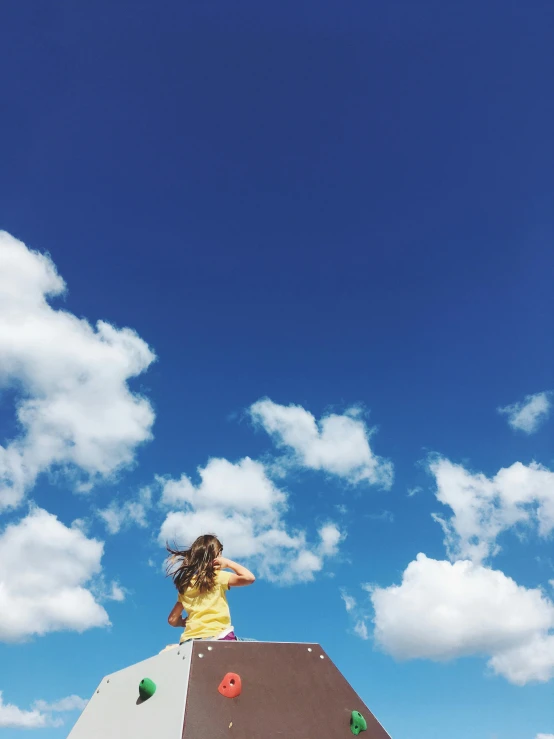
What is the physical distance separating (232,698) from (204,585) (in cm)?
182

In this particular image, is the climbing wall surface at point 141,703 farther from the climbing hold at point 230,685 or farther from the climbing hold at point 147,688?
the climbing hold at point 230,685

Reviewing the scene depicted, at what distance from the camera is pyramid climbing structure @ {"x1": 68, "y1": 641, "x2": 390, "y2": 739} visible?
5.13 meters

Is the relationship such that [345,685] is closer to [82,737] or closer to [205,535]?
[205,535]

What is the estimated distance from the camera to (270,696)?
5617 mm

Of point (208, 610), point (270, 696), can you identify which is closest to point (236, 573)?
point (208, 610)

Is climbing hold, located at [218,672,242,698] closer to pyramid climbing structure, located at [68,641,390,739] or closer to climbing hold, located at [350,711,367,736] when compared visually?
pyramid climbing structure, located at [68,641,390,739]

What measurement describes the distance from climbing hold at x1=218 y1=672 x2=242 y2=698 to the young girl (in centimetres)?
126

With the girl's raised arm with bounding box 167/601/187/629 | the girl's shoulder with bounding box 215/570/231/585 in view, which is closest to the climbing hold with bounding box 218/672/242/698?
the girl's shoulder with bounding box 215/570/231/585

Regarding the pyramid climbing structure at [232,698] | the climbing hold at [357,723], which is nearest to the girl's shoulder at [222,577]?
the pyramid climbing structure at [232,698]

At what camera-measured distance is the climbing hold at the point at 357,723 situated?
5.79 m

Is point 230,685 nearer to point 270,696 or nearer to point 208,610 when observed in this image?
point 270,696

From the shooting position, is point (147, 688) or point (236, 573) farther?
point (236, 573)

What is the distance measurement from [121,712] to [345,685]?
2389mm

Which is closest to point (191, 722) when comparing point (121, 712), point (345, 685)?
point (121, 712)
